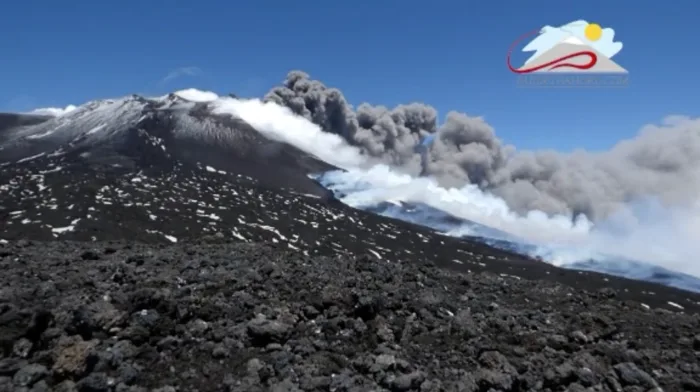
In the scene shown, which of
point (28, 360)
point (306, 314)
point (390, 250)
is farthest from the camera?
point (390, 250)

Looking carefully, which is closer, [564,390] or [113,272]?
[564,390]

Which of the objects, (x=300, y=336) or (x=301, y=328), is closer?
(x=300, y=336)

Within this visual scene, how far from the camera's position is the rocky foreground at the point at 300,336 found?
10.7 meters

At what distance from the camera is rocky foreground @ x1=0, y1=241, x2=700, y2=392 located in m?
10.7

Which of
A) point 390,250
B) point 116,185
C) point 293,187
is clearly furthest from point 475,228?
point 116,185

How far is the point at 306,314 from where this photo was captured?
1356 centimetres

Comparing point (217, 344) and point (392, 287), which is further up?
point (392, 287)

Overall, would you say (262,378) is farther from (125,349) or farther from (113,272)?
(113,272)

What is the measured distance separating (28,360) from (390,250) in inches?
3096

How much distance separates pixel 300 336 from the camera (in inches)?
492

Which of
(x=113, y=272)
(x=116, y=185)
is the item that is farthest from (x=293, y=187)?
(x=113, y=272)

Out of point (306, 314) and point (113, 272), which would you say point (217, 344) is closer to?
point (306, 314)

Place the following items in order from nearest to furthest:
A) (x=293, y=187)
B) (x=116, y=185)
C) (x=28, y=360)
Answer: (x=28, y=360)
(x=116, y=185)
(x=293, y=187)

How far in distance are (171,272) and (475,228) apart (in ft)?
434
